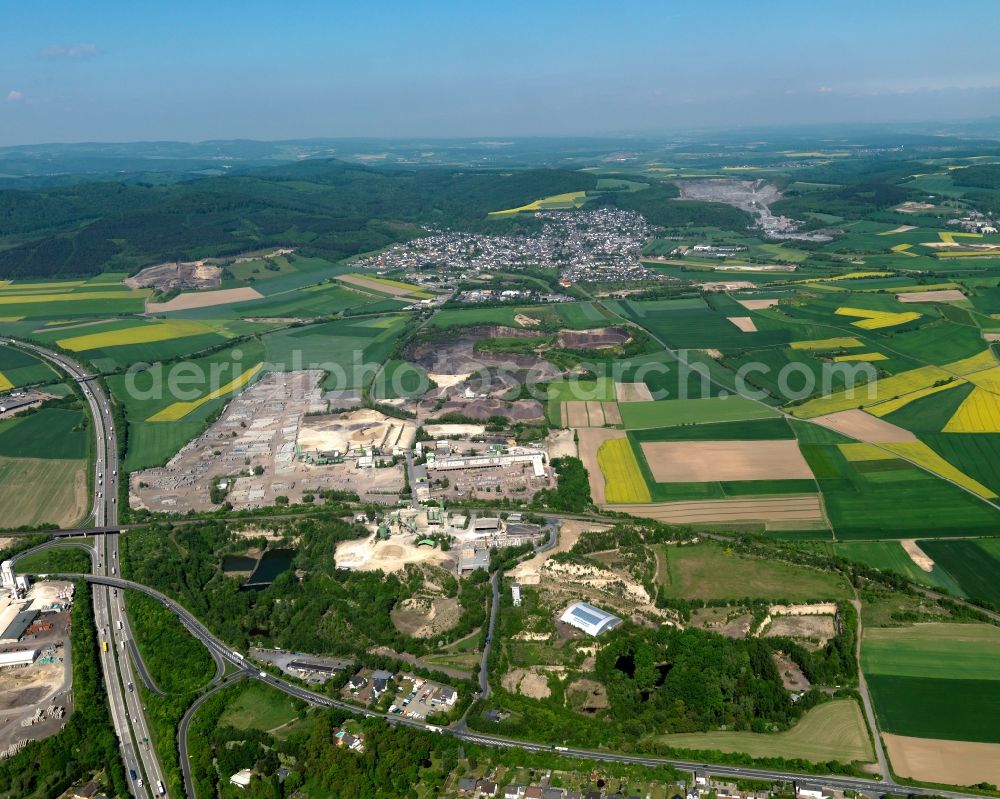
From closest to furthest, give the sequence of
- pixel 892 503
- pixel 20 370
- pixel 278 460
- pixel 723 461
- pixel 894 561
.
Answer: pixel 894 561 → pixel 892 503 → pixel 723 461 → pixel 278 460 → pixel 20 370

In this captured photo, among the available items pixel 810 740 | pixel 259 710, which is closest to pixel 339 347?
pixel 259 710

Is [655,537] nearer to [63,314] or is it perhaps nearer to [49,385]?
[49,385]

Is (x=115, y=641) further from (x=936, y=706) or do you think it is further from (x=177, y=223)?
(x=177, y=223)

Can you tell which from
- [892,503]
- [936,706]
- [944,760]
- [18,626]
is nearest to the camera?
[944,760]

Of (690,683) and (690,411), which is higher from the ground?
(690,411)

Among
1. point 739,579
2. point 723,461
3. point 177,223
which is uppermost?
point 177,223
